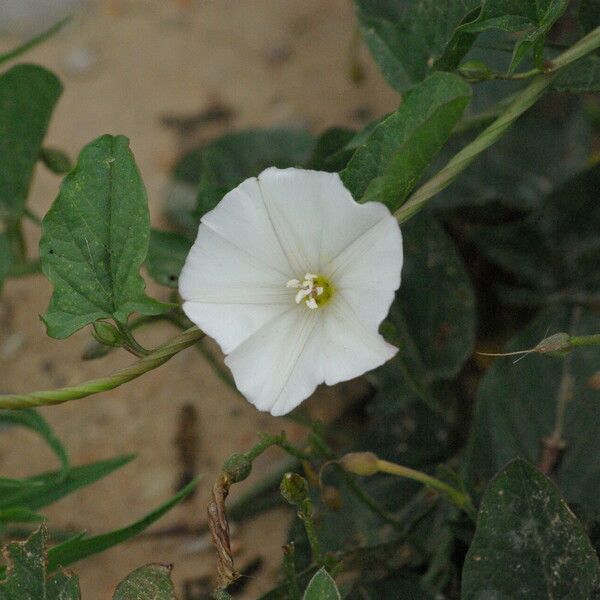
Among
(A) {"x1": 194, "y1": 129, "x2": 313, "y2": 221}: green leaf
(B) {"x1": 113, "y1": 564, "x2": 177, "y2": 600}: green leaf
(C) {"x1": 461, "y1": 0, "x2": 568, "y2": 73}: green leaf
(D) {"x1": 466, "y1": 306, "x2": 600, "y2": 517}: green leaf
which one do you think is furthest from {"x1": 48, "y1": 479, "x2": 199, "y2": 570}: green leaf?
(A) {"x1": 194, "y1": 129, "x2": 313, "y2": 221}: green leaf

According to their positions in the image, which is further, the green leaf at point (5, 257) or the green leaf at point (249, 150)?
the green leaf at point (249, 150)

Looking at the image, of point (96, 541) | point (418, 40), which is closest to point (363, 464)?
point (96, 541)

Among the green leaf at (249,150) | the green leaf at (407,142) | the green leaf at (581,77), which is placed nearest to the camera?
the green leaf at (407,142)

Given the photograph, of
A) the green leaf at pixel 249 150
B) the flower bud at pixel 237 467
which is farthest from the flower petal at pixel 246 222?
the green leaf at pixel 249 150

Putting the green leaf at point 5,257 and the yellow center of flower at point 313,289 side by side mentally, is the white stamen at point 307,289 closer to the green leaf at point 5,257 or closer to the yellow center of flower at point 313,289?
the yellow center of flower at point 313,289

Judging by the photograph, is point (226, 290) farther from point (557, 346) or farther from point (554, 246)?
point (554, 246)

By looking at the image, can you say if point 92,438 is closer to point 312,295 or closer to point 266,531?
point 266,531
